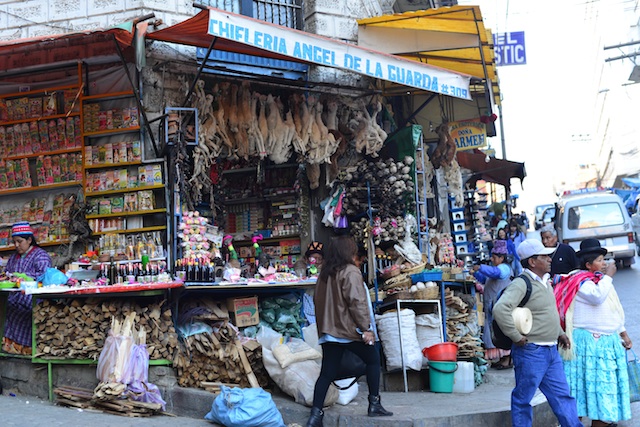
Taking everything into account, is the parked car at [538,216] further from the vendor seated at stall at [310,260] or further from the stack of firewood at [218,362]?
the stack of firewood at [218,362]

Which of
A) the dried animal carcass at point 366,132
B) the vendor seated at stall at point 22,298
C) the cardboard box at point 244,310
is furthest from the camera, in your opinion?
the dried animal carcass at point 366,132

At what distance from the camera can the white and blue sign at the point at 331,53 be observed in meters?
8.08

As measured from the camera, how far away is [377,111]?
1147 centimetres

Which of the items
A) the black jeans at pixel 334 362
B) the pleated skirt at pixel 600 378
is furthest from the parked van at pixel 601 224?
the black jeans at pixel 334 362

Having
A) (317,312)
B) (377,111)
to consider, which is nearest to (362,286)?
(317,312)

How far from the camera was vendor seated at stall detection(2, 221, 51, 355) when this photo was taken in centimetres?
811

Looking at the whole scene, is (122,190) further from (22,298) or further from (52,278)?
(22,298)

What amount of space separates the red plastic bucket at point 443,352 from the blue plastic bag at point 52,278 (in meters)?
4.07

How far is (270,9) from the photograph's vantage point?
36.4 ft

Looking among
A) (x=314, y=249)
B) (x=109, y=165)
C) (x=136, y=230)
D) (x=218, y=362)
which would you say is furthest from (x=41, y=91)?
(x=218, y=362)

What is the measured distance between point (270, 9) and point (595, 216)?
12137 millimetres

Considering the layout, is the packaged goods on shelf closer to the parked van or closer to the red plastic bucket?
the red plastic bucket

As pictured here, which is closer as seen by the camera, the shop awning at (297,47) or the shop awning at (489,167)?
the shop awning at (297,47)

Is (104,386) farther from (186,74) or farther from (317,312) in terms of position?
(186,74)
